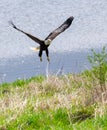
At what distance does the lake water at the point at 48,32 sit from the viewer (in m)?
24.5

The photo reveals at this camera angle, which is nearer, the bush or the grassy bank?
the grassy bank

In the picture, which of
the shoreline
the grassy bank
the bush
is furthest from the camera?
the shoreline

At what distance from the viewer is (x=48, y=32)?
32406 millimetres

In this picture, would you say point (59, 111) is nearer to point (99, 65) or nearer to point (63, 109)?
point (63, 109)

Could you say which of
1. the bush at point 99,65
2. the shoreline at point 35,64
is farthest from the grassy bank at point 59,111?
the shoreline at point 35,64

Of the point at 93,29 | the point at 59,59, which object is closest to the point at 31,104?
the point at 59,59

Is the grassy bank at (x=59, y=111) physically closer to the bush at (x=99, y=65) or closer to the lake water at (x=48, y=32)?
the bush at (x=99, y=65)

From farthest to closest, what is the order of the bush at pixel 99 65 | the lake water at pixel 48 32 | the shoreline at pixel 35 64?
the lake water at pixel 48 32 < the shoreline at pixel 35 64 < the bush at pixel 99 65

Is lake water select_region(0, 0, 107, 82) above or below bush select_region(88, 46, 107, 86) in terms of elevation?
below

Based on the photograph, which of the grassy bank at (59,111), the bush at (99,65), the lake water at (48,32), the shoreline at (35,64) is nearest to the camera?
the grassy bank at (59,111)

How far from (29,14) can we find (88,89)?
30.0 metres

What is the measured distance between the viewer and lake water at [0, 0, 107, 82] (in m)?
24.5

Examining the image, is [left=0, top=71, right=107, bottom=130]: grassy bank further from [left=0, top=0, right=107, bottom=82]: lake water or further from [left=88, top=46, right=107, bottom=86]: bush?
[left=0, top=0, right=107, bottom=82]: lake water

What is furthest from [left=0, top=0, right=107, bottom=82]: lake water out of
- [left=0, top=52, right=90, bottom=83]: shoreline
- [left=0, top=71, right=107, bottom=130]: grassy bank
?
[left=0, top=71, right=107, bottom=130]: grassy bank
